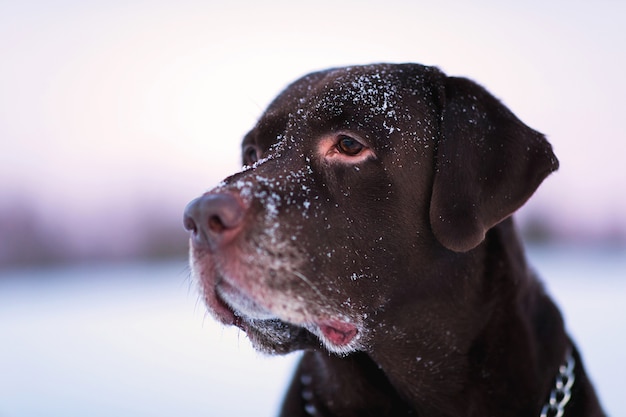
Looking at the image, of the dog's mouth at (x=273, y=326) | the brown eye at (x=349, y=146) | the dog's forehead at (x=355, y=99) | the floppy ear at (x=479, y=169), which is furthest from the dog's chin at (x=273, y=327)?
the dog's forehead at (x=355, y=99)

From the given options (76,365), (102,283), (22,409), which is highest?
(22,409)

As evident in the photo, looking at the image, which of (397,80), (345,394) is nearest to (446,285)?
(345,394)

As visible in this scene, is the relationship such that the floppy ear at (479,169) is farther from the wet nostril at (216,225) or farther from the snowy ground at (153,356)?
the snowy ground at (153,356)

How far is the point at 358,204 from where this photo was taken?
2463mm

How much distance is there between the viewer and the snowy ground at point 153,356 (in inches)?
209

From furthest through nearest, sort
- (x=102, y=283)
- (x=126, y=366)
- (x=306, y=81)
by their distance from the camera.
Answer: (x=102, y=283) → (x=126, y=366) → (x=306, y=81)

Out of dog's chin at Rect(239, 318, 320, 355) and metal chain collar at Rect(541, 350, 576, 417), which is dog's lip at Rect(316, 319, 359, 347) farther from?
metal chain collar at Rect(541, 350, 576, 417)

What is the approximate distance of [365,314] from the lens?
2498mm

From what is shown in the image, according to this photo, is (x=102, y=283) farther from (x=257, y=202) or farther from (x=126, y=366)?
(x=257, y=202)

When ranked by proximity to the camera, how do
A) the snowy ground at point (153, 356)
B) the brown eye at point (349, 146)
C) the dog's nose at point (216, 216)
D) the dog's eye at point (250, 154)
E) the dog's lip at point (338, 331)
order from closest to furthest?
1. the dog's nose at point (216, 216)
2. the dog's lip at point (338, 331)
3. the brown eye at point (349, 146)
4. the dog's eye at point (250, 154)
5. the snowy ground at point (153, 356)

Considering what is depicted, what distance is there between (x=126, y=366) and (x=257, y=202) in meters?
5.14

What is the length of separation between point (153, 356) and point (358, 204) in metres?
5.42

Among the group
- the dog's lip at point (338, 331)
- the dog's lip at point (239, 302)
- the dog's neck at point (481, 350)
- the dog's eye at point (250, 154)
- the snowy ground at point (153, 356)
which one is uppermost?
the dog's eye at point (250, 154)

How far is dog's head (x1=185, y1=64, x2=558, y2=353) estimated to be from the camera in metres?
2.25
